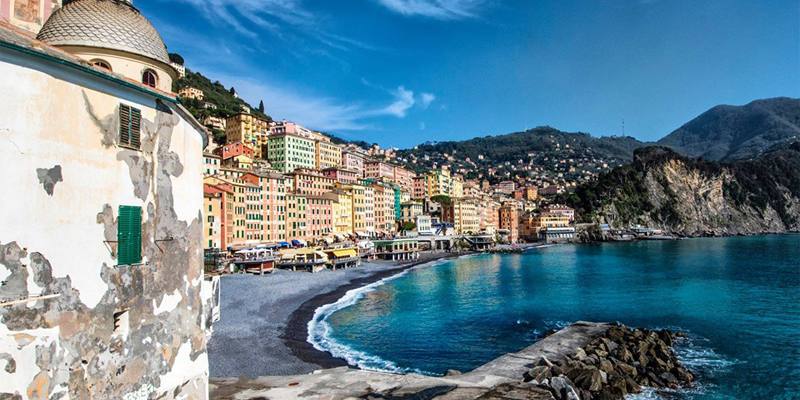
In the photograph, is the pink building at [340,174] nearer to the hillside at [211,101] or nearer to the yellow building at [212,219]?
the hillside at [211,101]

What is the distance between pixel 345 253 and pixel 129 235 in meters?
61.2

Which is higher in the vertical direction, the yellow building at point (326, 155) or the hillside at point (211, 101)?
the hillside at point (211, 101)

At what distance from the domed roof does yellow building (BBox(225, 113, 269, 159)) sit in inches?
3968

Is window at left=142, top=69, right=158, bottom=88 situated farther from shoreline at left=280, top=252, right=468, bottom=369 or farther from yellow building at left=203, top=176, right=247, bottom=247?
yellow building at left=203, top=176, right=247, bottom=247

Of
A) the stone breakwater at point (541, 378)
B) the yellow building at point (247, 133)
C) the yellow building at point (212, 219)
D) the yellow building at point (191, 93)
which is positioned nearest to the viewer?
the stone breakwater at point (541, 378)

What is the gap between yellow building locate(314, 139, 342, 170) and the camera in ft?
377

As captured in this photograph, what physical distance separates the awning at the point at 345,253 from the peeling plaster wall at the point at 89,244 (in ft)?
189

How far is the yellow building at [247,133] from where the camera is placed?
108750mm

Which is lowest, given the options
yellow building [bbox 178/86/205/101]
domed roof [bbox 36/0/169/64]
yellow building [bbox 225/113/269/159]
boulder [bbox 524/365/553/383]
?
boulder [bbox 524/365/553/383]

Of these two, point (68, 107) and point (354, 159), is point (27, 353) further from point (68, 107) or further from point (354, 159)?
point (354, 159)

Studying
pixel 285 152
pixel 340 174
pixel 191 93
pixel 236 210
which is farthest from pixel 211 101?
pixel 236 210

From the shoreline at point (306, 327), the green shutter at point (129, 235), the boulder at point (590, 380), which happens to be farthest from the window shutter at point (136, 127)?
the shoreline at point (306, 327)

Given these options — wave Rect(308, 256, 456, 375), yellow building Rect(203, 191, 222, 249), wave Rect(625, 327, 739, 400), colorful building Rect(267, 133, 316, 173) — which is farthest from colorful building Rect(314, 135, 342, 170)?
wave Rect(625, 327, 739, 400)

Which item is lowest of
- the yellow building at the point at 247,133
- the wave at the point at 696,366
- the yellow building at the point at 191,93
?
the wave at the point at 696,366
